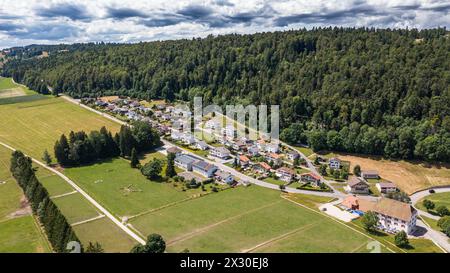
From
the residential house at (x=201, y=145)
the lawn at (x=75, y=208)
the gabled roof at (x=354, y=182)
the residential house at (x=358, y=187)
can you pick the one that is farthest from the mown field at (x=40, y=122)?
the residential house at (x=358, y=187)

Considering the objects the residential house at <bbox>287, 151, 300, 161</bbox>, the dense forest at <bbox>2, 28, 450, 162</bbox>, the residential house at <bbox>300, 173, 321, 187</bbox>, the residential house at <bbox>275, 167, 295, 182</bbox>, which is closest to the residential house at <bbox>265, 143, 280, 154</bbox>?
the residential house at <bbox>287, 151, 300, 161</bbox>

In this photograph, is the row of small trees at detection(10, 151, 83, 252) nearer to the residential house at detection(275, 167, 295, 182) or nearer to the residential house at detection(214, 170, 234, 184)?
the residential house at detection(214, 170, 234, 184)

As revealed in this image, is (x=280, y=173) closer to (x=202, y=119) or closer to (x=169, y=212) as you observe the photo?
(x=169, y=212)

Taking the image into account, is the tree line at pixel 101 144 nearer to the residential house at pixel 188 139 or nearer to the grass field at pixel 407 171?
the residential house at pixel 188 139

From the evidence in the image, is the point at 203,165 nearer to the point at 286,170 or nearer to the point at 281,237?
the point at 286,170

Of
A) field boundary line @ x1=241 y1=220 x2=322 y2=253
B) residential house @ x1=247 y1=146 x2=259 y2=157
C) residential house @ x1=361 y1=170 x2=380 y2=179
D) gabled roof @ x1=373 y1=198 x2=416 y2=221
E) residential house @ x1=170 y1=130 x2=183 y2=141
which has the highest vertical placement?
residential house @ x1=170 y1=130 x2=183 y2=141
